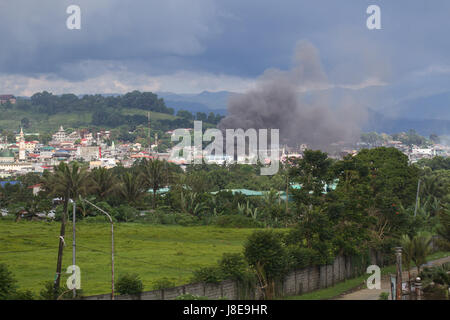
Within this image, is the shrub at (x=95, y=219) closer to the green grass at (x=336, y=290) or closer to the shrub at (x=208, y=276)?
the green grass at (x=336, y=290)

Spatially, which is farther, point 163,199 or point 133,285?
point 163,199

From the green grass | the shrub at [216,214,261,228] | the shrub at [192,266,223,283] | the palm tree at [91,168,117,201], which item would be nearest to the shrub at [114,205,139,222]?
the palm tree at [91,168,117,201]

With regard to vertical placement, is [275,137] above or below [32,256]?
above

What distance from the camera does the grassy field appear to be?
2716cm

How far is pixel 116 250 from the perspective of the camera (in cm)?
3522

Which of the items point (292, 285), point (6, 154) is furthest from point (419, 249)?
point (6, 154)

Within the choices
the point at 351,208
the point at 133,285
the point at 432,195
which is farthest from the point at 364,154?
the point at 133,285

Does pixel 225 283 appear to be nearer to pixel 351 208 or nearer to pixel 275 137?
pixel 351 208

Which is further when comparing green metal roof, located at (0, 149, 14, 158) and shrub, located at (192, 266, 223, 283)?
green metal roof, located at (0, 149, 14, 158)

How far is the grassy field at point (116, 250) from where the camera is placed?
89.1ft

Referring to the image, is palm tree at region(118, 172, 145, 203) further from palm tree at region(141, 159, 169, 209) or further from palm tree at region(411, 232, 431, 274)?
palm tree at region(411, 232, 431, 274)

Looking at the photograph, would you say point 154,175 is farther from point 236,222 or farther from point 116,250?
point 116,250

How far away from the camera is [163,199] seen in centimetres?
5769
